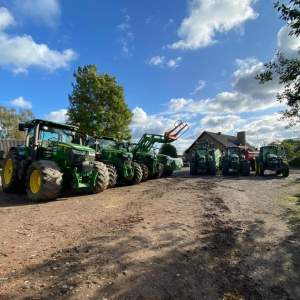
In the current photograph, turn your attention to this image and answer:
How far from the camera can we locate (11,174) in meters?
12.7

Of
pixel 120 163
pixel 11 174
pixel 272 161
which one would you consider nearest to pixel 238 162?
pixel 272 161

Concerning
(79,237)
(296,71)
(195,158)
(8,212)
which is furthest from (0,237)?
(195,158)

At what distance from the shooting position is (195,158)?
79.7 feet

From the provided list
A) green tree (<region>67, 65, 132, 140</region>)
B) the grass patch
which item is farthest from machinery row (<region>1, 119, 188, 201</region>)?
green tree (<region>67, 65, 132, 140</region>)

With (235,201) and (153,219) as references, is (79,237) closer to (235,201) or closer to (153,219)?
(153,219)

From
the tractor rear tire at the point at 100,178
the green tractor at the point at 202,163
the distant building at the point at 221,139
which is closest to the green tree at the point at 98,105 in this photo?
the green tractor at the point at 202,163

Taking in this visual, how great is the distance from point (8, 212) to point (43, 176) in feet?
5.27

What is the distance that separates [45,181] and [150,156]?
10069 millimetres

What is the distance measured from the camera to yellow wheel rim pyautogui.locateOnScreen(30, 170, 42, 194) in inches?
421

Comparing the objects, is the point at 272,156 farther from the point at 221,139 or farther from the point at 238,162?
the point at 221,139

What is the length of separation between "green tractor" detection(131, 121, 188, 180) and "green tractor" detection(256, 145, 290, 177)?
6.05 m

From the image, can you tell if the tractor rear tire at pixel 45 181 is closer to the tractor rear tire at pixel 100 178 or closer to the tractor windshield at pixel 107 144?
the tractor rear tire at pixel 100 178

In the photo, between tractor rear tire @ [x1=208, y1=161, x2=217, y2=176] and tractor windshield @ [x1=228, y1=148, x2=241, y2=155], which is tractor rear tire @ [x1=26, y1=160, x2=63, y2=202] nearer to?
tractor rear tire @ [x1=208, y1=161, x2=217, y2=176]

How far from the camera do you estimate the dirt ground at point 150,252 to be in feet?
13.7
